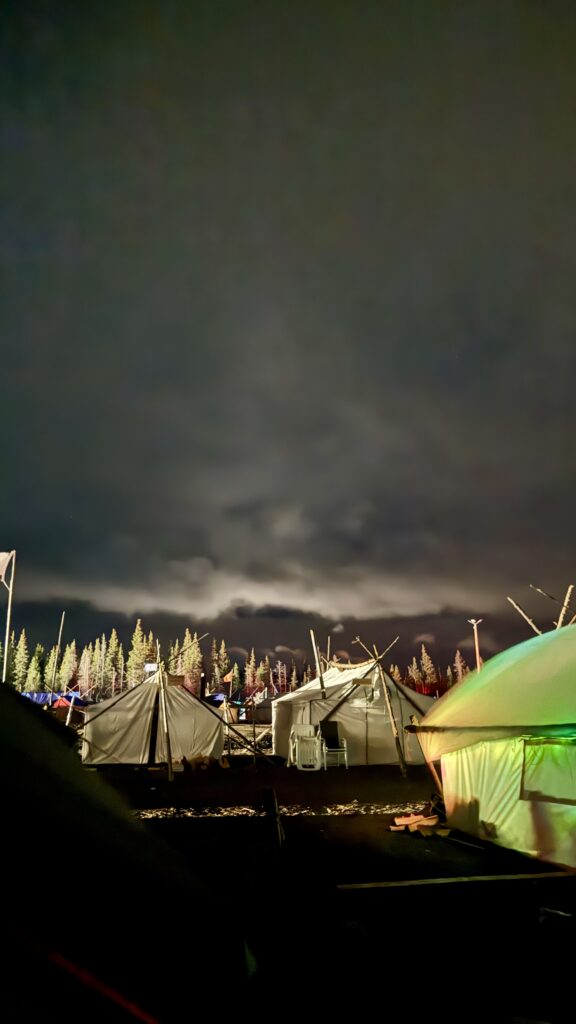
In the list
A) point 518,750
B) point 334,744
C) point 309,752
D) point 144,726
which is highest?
point 518,750

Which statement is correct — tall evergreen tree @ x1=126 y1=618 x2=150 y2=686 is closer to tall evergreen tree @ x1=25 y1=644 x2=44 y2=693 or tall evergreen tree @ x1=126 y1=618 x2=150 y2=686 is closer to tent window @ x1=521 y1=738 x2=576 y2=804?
tall evergreen tree @ x1=25 y1=644 x2=44 y2=693

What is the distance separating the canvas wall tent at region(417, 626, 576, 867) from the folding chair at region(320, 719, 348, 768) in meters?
13.1

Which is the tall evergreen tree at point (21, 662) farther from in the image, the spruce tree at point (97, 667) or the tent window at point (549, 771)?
the tent window at point (549, 771)

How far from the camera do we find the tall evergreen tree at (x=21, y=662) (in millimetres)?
158525

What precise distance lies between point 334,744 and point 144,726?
9529 millimetres

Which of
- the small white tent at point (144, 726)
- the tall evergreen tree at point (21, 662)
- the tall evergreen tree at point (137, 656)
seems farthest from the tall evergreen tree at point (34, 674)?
the small white tent at point (144, 726)

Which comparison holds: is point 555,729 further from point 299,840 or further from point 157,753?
point 157,753

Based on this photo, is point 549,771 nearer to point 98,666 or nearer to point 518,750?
point 518,750

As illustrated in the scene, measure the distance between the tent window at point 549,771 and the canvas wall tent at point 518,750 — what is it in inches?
0.7

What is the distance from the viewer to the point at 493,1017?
13.3 ft

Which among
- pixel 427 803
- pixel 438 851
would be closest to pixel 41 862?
pixel 438 851

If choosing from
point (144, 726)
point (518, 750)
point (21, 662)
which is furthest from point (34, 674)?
point (518, 750)

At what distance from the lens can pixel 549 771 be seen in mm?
9164

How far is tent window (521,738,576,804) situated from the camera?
→ 888cm
